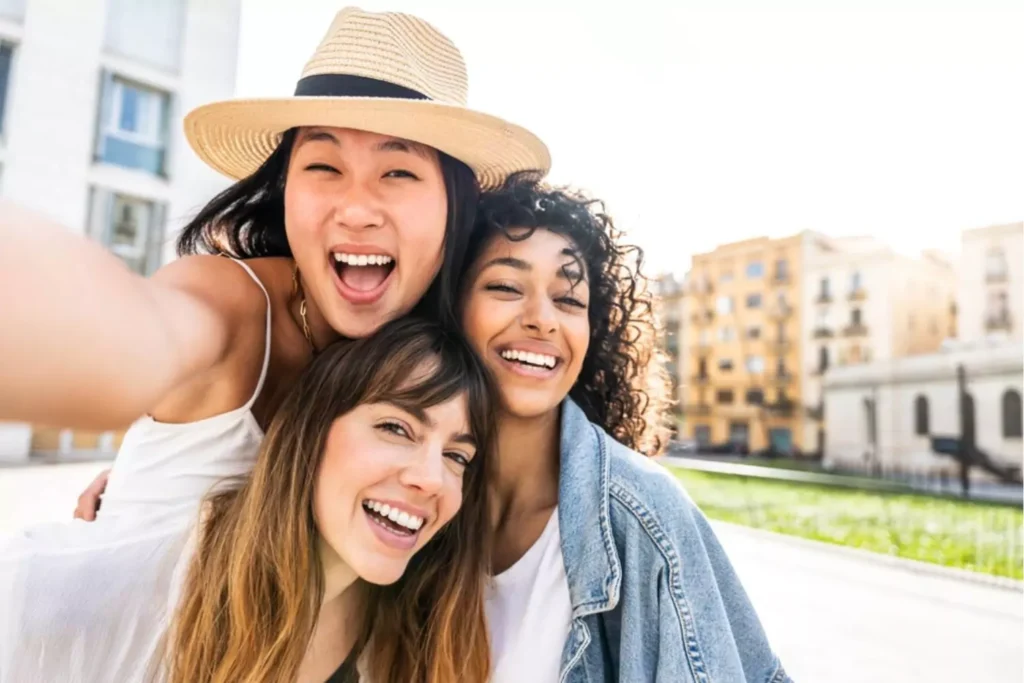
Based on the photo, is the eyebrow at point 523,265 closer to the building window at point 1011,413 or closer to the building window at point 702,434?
the building window at point 1011,413

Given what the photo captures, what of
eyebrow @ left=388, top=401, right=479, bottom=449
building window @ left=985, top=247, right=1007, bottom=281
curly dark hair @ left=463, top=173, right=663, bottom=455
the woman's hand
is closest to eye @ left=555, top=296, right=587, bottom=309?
curly dark hair @ left=463, top=173, right=663, bottom=455

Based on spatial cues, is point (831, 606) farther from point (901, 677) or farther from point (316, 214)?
point (316, 214)

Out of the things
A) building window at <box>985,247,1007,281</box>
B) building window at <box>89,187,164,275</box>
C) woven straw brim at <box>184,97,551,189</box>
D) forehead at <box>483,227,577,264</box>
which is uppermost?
building window at <box>985,247,1007,281</box>

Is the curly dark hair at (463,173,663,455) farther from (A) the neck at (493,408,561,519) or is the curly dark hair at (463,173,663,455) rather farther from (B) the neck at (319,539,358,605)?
(B) the neck at (319,539,358,605)

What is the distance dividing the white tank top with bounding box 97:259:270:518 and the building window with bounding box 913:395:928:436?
37.7 metres

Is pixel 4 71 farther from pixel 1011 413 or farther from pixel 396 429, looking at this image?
pixel 1011 413

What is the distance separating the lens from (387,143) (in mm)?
1770

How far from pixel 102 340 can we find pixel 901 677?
567 cm

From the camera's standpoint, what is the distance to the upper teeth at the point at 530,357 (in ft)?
7.07

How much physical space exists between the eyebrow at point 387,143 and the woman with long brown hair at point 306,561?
0.44 metres

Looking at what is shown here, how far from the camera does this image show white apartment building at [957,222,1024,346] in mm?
34969

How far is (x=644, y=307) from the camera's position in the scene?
9.36ft

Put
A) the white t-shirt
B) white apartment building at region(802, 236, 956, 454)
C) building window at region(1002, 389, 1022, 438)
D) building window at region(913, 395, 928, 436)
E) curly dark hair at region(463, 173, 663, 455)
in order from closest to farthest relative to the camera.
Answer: the white t-shirt, curly dark hair at region(463, 173, 663, 455), building window at region(1002, 389, 1022, 438), building window at region(913, 395, 928, 436), white apartment building at region(802, 236, 956, 454)

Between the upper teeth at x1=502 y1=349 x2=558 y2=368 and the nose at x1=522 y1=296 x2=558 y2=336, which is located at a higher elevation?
the nose at x1=522 y1=296 x2=558 y2=336
